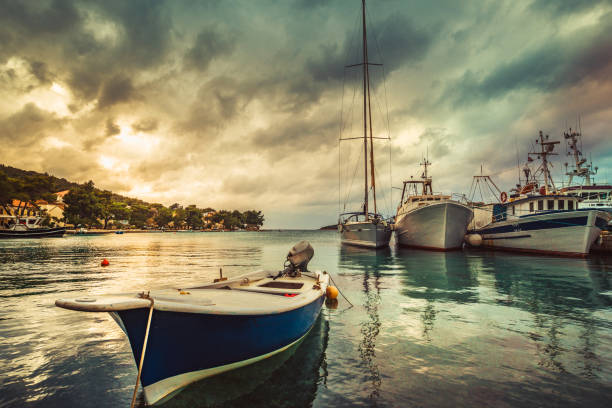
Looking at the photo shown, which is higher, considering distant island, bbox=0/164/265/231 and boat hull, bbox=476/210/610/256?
distant island, bbox=0/164/265/231

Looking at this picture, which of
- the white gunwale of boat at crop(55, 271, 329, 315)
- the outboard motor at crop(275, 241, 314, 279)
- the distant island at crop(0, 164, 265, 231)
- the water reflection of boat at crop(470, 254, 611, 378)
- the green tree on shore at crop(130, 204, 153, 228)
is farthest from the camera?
the green tree on shore at crop(130, 204, 153, 228)

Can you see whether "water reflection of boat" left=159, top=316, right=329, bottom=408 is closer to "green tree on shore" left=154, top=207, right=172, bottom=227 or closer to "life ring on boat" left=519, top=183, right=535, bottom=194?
"life ring on boat" left=519, top=183, right=535, bottom=194

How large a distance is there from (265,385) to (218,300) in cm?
189

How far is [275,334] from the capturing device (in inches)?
214

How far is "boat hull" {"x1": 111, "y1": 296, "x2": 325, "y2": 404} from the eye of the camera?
4086 millimetres

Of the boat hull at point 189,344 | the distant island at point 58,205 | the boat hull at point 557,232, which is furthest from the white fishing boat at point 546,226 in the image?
the distant island at point 58,205

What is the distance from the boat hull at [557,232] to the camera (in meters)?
23.4

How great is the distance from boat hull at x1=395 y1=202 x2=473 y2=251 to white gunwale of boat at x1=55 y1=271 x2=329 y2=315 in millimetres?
23479

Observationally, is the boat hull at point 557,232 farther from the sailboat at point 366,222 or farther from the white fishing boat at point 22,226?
the white fishing boat at point 22,226

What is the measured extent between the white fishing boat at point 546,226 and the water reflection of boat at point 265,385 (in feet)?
92.2

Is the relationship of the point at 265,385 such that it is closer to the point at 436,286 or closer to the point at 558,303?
the point at 558,303

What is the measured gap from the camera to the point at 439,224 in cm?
3061

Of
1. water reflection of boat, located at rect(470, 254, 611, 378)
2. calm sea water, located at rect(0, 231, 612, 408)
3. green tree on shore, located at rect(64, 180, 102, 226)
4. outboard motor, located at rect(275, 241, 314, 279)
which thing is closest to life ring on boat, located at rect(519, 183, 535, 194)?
water reflection of boat, located at rect(470, 254, 611, 378)

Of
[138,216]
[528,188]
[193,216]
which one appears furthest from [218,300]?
[193,216]
